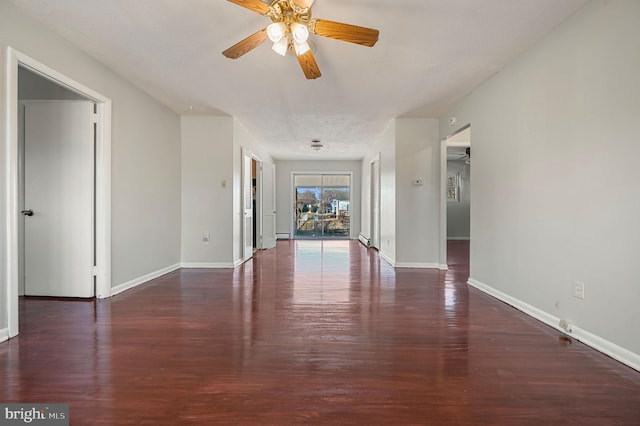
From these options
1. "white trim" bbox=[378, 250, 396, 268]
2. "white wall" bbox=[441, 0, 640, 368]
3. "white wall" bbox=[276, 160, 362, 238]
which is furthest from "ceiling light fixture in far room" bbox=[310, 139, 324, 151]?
"white wall" bbox=[441, 0, 640, 368]

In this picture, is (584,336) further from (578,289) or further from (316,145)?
(316,145)

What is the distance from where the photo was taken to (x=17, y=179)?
8.10ft

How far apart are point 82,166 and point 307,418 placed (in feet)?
11.1

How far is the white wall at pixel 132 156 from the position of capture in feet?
8.27

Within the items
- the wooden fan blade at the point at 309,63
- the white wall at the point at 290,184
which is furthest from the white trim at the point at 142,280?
the white wall at the point at 290,184

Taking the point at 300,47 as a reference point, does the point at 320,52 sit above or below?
above

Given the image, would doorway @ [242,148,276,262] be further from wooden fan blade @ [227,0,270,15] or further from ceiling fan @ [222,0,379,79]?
wooden fan blade @ [227,0,270,15]

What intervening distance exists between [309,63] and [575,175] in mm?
2272

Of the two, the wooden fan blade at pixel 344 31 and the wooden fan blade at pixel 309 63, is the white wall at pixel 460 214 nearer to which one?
the wooden fan blade at pixel 309 63

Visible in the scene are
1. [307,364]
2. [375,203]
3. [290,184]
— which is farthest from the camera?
[290,184]

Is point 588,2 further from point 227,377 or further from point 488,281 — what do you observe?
point 227,377

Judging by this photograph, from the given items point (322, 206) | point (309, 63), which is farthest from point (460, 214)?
point (309, 63)

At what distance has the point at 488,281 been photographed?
12.0 feet

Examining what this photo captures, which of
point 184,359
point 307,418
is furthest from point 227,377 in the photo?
point 307,418
